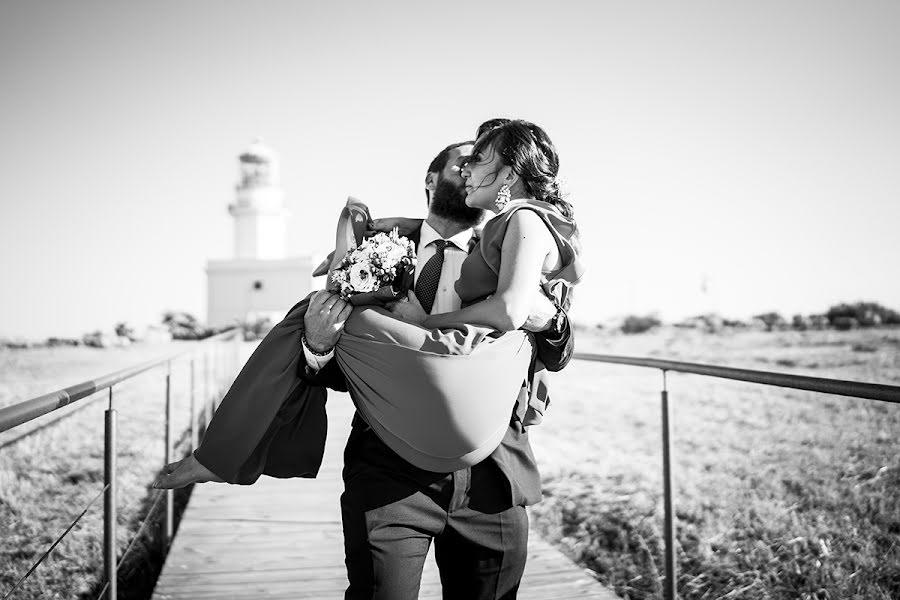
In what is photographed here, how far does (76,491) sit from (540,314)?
17.3 ft

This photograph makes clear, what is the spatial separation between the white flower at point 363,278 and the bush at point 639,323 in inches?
942

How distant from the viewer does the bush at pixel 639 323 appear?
2495 centimetres

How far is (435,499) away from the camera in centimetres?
148

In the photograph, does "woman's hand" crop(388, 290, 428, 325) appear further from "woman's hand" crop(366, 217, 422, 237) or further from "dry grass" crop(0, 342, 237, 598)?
"dry grass" crop(0, 342, 237, 598)

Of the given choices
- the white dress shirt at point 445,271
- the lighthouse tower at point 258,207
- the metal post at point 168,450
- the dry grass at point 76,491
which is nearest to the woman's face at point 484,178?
the white dress shirt at point 445,271

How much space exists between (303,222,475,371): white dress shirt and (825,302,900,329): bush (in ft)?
78.7

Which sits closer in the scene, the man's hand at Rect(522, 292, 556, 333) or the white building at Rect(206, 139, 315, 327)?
the man's hand at Rect(522, 292, 556, 333)

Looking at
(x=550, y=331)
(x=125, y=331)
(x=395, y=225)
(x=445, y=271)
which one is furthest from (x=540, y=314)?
(x=125, y=331)

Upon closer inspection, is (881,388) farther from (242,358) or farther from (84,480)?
(242,358)

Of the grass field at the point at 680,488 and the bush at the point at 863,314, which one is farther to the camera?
the bush at the point at 863,314

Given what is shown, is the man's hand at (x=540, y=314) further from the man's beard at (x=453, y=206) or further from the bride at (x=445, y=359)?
the man's beard at (x=453, y=206)

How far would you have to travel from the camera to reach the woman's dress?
1.40 metres

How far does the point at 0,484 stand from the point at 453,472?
5459 mm

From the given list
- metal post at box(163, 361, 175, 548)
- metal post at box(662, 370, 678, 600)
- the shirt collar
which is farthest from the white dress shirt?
metal post at box(163, 361, 175, 548)
